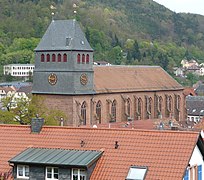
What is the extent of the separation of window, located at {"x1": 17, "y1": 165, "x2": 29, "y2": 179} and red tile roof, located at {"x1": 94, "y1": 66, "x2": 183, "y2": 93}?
56595 millimetres

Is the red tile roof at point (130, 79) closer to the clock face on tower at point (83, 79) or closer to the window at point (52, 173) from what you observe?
the clock face on tower at point (83, 79)

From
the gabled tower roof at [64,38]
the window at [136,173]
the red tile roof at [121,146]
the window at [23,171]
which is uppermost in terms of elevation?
the gabled tower roof at [64,38]

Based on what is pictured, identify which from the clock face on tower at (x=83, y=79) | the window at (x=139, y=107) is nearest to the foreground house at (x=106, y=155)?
the clock face on tower at (x=83, y=79)

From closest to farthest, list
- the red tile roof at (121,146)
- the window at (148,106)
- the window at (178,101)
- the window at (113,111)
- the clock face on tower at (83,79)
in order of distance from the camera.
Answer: the red tile roof at (121,146), the clock face on tower at (83,79), the window at (113,111), the window at (148,106), the window at (178,101)

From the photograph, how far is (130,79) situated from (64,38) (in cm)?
1887

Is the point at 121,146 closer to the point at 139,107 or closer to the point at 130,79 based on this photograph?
the point at 139,107

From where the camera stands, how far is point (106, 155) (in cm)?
2875

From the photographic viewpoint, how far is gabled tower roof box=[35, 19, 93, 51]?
81000mm

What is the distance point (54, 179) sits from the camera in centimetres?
2848

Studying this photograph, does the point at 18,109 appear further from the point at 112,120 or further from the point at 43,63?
the point at 112,120

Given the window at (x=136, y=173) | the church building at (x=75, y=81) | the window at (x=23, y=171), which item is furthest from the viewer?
the church building at (x=75, y=81)

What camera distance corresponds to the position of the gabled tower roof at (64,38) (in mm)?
81000

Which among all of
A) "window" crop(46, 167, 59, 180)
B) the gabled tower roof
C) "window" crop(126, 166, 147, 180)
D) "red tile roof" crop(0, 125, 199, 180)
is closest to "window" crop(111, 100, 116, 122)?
the gabled tower roof

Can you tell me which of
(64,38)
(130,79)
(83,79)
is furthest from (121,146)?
(130,79)
